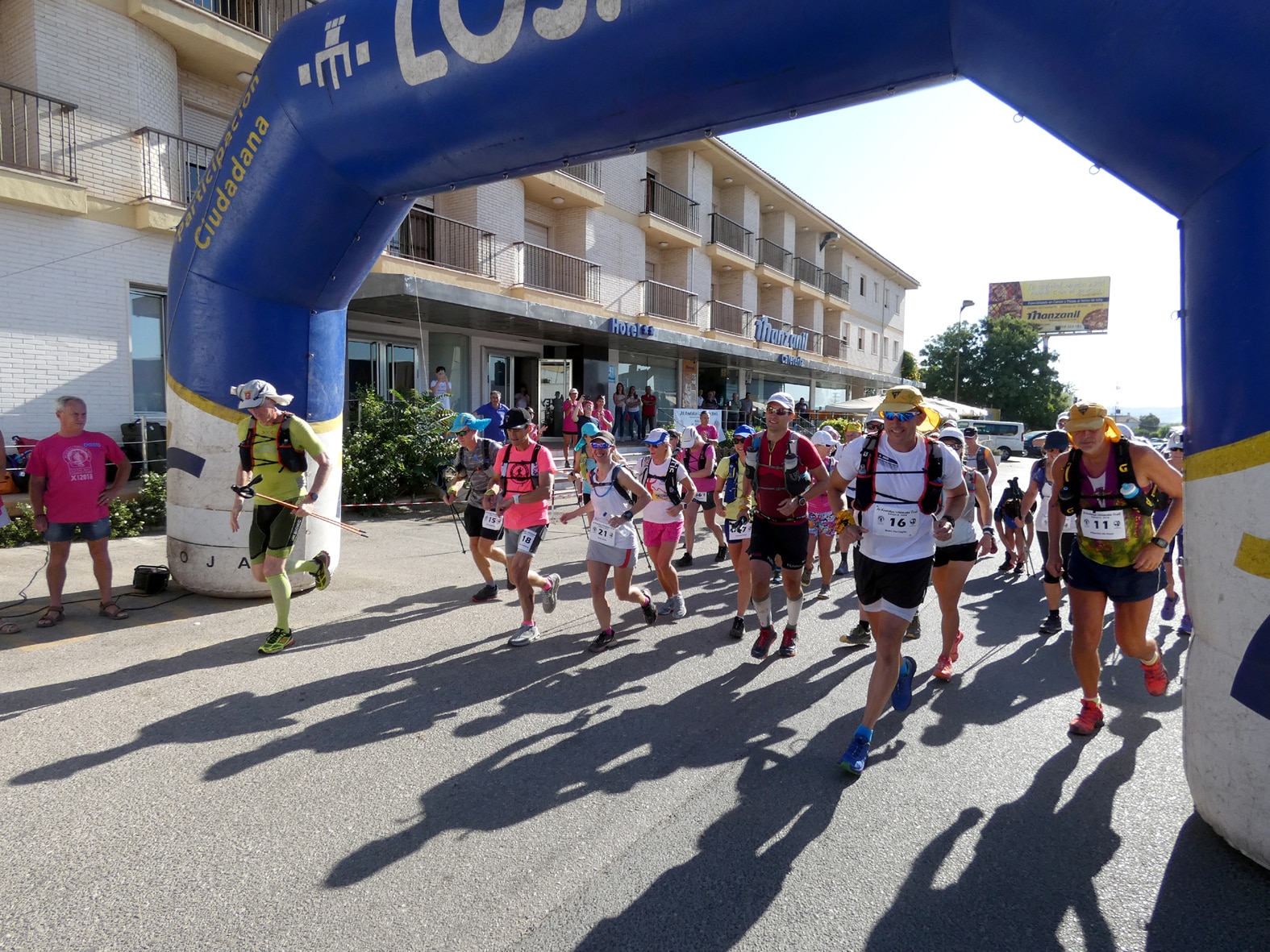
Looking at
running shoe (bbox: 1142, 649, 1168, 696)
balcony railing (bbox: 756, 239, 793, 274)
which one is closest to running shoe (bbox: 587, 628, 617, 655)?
running shoe (bbox: 1142, 649, 1168, 696)

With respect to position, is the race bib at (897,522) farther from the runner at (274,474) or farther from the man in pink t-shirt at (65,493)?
the man in pink t-shirt at (65,493)

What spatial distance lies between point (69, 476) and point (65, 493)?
142 mm

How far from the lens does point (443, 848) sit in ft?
9.81

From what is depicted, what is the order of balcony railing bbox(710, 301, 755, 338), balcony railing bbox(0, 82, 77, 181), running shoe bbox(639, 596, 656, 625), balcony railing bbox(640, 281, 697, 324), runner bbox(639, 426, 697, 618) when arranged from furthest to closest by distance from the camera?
balcony railing bbox(710, 301, 755, 338)
balcony railing bbox(640, 281, 697, 324)
balcony railing bbox(0, 82, 77, 181)
runner bbox(639, 426, 697, 618)
running shoe bbox(639, 596, 656, 625)

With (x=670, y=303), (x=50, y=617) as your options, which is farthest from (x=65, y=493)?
(x=670, y=303)

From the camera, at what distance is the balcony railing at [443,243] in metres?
15.6

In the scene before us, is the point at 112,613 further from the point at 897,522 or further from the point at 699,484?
the point at 897,522

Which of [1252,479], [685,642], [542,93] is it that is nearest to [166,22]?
[542,93]

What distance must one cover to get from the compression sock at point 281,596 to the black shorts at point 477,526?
5.78 ft

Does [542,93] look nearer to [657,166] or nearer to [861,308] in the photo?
[657,166]

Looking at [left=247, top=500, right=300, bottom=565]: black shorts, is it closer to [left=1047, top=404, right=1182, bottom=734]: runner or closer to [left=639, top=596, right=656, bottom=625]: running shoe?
[left=639, top=596, right=656, bottom=625]: running shoe

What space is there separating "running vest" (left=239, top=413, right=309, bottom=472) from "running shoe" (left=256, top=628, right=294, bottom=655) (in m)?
1.26

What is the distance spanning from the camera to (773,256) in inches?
1204

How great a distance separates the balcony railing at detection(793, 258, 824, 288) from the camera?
32.6 metres
